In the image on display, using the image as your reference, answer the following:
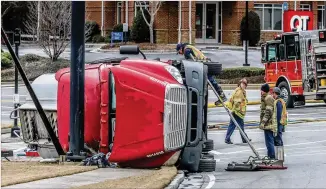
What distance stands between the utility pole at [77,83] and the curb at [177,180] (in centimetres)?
203

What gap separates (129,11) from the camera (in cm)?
5909

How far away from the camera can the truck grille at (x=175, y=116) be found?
15.9 m

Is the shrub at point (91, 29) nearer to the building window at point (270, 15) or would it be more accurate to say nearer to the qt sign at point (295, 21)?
the building window at point (270, 15)

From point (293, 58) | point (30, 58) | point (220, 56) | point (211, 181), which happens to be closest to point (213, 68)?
point (211, 181)

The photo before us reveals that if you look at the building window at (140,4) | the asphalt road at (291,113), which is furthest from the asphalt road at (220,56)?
the asphalt road at (291,113)

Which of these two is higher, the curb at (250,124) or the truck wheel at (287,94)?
the truck wheel at (287,94)

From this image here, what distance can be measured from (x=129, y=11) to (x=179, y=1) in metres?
4.58

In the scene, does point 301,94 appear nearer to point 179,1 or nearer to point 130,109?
point 130,109

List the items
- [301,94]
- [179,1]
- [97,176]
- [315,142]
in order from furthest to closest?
[179,1] → [301,94] → [315,142] → [97,176]

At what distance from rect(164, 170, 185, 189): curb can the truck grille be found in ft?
1.88

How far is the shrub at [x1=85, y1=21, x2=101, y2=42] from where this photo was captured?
185 feet

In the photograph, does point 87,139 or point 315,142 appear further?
point 315,142

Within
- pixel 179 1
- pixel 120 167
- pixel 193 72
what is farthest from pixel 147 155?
pixel 179 1

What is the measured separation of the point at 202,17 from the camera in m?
58.9
